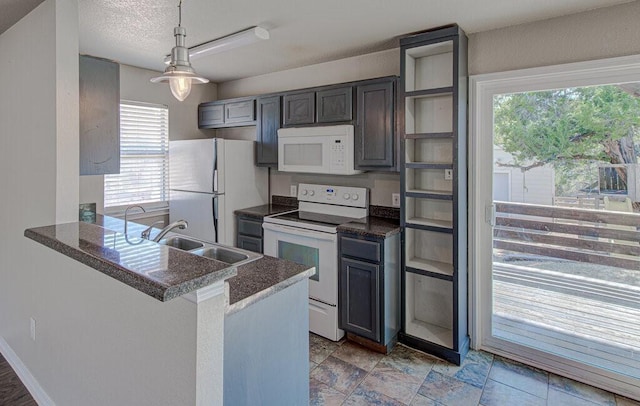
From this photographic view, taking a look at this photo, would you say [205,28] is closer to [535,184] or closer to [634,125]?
[535,184]

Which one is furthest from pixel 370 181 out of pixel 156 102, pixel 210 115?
pixel 156 102

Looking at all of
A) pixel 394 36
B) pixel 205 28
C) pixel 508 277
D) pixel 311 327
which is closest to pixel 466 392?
pixel 508 277

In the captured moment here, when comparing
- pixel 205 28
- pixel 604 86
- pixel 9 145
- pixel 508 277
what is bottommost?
pixel 508 277

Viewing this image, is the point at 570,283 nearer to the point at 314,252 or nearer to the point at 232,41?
the point at 314,252

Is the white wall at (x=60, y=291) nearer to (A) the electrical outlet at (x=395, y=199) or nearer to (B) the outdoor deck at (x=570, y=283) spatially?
(A) the electrical outlet at (x=395, y=199)

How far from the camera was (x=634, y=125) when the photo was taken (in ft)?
7.53

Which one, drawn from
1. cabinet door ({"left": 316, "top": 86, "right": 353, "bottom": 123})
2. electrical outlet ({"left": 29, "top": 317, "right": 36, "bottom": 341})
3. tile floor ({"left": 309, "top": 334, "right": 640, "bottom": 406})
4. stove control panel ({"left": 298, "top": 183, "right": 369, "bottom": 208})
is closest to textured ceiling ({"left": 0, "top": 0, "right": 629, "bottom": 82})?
cabinet door ({"left": 316, "top": 86, "right": 353, "bottom": 123})

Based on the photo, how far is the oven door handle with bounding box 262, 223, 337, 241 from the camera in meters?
2.99

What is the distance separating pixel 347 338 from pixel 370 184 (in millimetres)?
1371

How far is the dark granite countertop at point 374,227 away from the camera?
277 cm

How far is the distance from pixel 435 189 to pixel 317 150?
1.09 meters

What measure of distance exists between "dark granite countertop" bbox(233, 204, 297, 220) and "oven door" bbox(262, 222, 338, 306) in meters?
0.23

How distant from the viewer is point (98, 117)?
2.39m

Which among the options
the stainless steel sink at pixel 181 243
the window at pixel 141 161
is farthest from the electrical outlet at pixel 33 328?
the window at pixel 141 161
